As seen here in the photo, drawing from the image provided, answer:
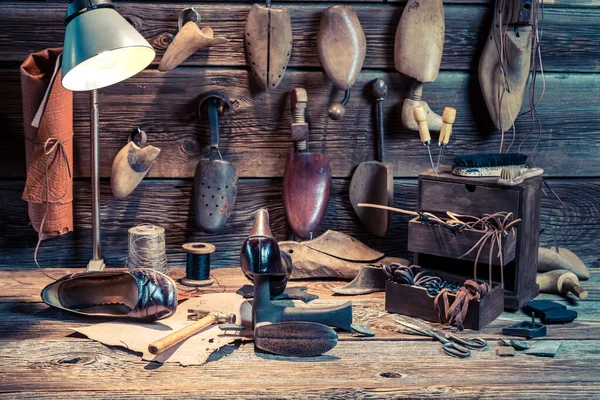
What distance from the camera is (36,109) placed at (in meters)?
2.03

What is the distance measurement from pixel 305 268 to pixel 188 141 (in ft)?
1.60

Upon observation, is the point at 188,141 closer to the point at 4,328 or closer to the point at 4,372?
the point at 4,328

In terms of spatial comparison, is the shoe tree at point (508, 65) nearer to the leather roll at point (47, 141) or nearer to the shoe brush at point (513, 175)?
the shoe brush at point (513, 175)

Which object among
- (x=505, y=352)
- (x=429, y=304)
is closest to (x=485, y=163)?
(x=429, y=304)

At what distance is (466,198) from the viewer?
190 cm

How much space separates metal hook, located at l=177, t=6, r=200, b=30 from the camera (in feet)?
6.85

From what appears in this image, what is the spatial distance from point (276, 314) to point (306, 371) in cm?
21

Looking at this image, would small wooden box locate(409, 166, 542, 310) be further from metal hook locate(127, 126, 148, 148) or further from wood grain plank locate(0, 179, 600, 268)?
metal hook locate(127, 126, 148, 148)

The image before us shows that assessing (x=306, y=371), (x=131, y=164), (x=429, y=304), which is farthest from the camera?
(x=131, y=164)

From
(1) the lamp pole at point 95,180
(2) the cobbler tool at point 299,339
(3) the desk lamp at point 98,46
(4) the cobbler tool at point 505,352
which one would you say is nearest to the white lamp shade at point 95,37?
(3) the desk lamp at point 98,46

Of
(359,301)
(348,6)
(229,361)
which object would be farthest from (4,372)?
(348,6)

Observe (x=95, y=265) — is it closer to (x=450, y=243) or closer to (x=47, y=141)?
(x=47, y=141)

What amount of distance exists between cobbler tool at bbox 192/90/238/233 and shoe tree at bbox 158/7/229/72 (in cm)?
14

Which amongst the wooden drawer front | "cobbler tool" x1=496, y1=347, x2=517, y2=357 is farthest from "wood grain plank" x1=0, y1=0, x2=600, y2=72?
"cobbler tool" x1=496, y1=347, x2=517, y2=357
